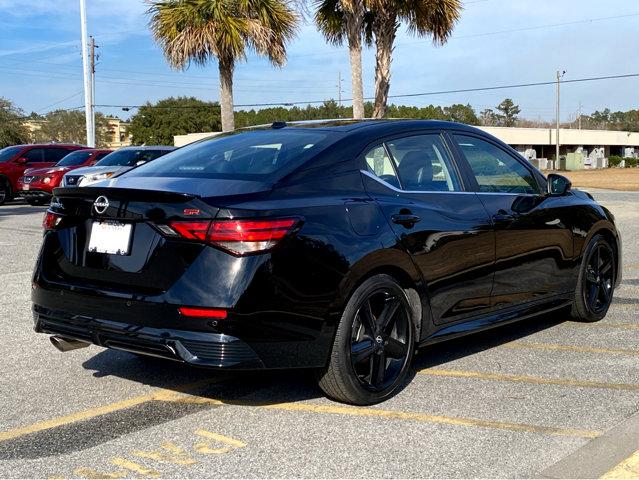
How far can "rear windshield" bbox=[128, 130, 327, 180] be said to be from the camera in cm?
458

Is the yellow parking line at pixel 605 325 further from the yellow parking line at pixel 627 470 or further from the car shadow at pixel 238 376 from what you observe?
the yellow parking line at pixel 627 470

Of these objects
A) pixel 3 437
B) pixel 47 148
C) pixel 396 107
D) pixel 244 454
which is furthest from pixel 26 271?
pixel 396 107

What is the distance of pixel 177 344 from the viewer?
4.03 meters

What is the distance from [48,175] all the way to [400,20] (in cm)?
971

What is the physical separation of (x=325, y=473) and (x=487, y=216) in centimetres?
240

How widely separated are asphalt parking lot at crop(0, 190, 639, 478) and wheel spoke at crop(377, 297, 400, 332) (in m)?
0.44

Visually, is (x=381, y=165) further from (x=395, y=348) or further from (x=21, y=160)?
(x=21, y=160)

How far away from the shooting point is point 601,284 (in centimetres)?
684

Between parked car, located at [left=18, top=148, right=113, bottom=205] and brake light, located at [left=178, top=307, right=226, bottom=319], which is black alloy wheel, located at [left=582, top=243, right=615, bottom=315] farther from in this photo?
parked car, located at [left=18, top=148, right=113, bottom=205]

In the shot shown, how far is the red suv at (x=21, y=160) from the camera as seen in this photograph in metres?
22.0

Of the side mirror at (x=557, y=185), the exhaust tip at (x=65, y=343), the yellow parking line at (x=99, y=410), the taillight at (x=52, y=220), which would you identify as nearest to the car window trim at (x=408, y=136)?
the side mirror at (x=557, y=185)

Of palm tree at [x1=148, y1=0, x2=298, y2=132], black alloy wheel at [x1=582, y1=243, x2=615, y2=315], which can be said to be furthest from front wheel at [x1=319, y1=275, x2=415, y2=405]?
palm tree at [x1=148, y1=0, x2=298, y2=132]

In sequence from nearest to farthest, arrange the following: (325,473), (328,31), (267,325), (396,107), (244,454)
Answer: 1. (325,473)
2. (244,454)
3. (267,325)
4. (328,31)
5. (396,107)

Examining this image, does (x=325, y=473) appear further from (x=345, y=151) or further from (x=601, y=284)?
(x=601, y=284)
